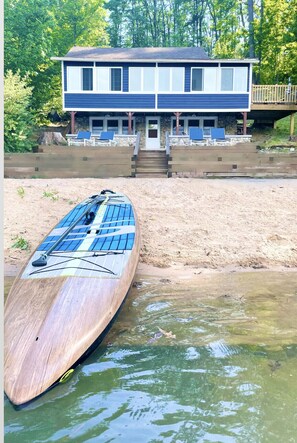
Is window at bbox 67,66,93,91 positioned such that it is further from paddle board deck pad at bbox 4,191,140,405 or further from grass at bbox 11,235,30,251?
paddle board deck pad at bbox 4,191,140,405

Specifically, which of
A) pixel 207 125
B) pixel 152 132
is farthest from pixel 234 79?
pixel 152 132

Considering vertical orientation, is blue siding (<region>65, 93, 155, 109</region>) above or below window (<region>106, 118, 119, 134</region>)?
above

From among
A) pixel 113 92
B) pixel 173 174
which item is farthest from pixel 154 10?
pixel 173 174

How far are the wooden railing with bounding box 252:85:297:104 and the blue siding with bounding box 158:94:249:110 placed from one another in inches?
50.2

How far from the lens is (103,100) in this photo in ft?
80.5

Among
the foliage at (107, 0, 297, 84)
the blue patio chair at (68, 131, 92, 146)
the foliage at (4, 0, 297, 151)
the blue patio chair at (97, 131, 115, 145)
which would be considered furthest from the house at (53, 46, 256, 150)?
the foliage at (107, 0, 297, 84)

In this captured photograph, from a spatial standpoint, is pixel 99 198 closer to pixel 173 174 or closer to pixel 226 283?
pixel 226 283

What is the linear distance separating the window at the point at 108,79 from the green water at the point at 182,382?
1999 centimetres

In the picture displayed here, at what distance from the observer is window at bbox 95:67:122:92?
24.5 m

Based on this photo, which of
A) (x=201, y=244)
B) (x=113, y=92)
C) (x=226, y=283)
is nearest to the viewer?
(x=226, y=283)

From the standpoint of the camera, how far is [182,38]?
4638cm

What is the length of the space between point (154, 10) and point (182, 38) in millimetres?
5039

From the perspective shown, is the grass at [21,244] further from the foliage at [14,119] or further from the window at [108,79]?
the window at [108,79]

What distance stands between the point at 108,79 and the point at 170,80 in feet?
11.1
